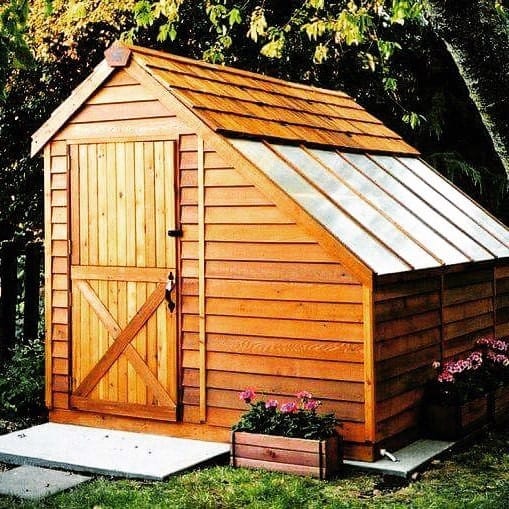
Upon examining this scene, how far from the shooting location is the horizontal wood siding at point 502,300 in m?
9.71

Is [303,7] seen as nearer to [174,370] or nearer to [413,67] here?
[413,67]

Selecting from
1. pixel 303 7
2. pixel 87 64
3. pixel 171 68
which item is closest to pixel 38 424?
pixel 171 68

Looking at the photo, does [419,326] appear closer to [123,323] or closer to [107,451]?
[123,323]

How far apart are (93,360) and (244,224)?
1.88 m

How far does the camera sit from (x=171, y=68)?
8555 millimetres

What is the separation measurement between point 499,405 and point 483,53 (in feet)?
17.3

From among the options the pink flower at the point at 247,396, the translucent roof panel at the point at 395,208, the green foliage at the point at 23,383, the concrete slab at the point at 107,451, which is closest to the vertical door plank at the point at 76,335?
the concrete slab at the point at 107,451

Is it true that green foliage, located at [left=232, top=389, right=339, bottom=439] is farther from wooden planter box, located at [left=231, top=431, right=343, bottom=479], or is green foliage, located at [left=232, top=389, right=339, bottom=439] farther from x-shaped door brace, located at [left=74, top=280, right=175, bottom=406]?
x-shaped door brace, located at [left=74, top=280, right=175, bottom=406]

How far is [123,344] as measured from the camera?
8.51 metres

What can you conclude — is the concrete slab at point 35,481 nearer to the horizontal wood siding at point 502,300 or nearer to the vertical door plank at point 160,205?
the vertical door plank at point 160,205

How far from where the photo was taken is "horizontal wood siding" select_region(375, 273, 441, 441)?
752 cm

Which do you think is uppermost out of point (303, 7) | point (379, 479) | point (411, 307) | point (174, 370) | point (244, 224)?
point (303, 7)

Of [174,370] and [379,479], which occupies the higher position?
[174,370]

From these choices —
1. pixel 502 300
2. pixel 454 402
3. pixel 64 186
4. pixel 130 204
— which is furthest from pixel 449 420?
pixel 64 186
